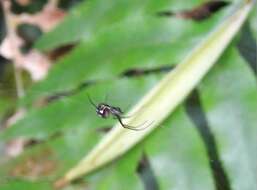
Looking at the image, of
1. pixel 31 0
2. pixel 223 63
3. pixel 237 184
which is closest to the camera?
pixel 237 184

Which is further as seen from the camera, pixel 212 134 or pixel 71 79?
pixel 71 79

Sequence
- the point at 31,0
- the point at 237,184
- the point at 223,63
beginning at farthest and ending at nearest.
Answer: the point at 31,0 < the point at 223,63 < the point at 237,184

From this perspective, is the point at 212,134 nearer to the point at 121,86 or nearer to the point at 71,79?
the point at 121,86

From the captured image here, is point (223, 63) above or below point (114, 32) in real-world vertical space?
below

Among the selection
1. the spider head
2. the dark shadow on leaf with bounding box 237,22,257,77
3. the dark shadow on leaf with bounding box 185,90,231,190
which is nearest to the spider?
the spider head

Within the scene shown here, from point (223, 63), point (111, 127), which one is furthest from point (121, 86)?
point (223, 63)

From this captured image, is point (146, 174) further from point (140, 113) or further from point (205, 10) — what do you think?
point (205, 10)
